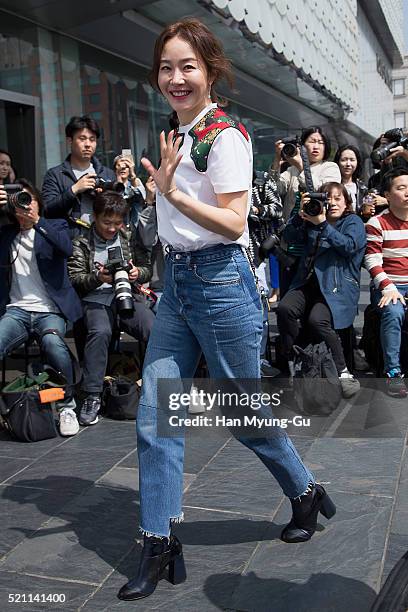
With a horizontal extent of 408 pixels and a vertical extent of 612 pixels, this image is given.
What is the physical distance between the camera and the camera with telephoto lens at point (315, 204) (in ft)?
16.5

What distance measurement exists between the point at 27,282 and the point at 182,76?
8.87 ft

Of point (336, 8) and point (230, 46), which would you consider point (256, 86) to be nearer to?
point (230, 46)

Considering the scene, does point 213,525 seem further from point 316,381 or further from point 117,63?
point 117,63

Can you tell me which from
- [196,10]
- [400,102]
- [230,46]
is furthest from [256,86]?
[400,102]

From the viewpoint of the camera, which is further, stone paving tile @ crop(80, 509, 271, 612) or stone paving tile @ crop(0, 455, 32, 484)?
stone paving tile @ crop(0, 455, 32, 484)

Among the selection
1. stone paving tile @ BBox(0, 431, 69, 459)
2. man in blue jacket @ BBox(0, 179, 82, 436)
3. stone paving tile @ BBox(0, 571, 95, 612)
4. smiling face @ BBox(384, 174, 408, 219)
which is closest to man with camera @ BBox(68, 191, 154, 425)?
man in blue jacket @ BBox(0, 179, 82, 436)

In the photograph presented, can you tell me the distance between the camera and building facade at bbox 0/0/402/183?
27.0 ft

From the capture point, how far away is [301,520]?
9.41 ft

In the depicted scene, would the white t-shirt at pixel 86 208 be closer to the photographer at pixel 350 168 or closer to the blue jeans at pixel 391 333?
the blue jeans at pixel 391 333

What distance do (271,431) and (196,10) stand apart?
7465 millimetres

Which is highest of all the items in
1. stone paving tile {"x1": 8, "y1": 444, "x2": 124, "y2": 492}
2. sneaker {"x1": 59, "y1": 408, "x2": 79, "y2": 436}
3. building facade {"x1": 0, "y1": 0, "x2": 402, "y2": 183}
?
building facade {"x1": 0, "y1": 0, "x2": 402, "y2": 183}

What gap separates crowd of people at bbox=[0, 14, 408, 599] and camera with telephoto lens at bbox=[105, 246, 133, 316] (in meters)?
0.01

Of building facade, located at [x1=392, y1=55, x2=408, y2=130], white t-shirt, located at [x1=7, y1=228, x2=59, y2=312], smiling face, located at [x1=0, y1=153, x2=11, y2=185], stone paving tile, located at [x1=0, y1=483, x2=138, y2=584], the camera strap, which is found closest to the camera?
stone paving tile, located at [x1=0, y1=483, x2=138, y2=584]

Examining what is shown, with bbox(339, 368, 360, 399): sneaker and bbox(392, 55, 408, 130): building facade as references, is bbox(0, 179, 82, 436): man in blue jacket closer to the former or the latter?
bbox(339, 368, 360, 399): sneaker
